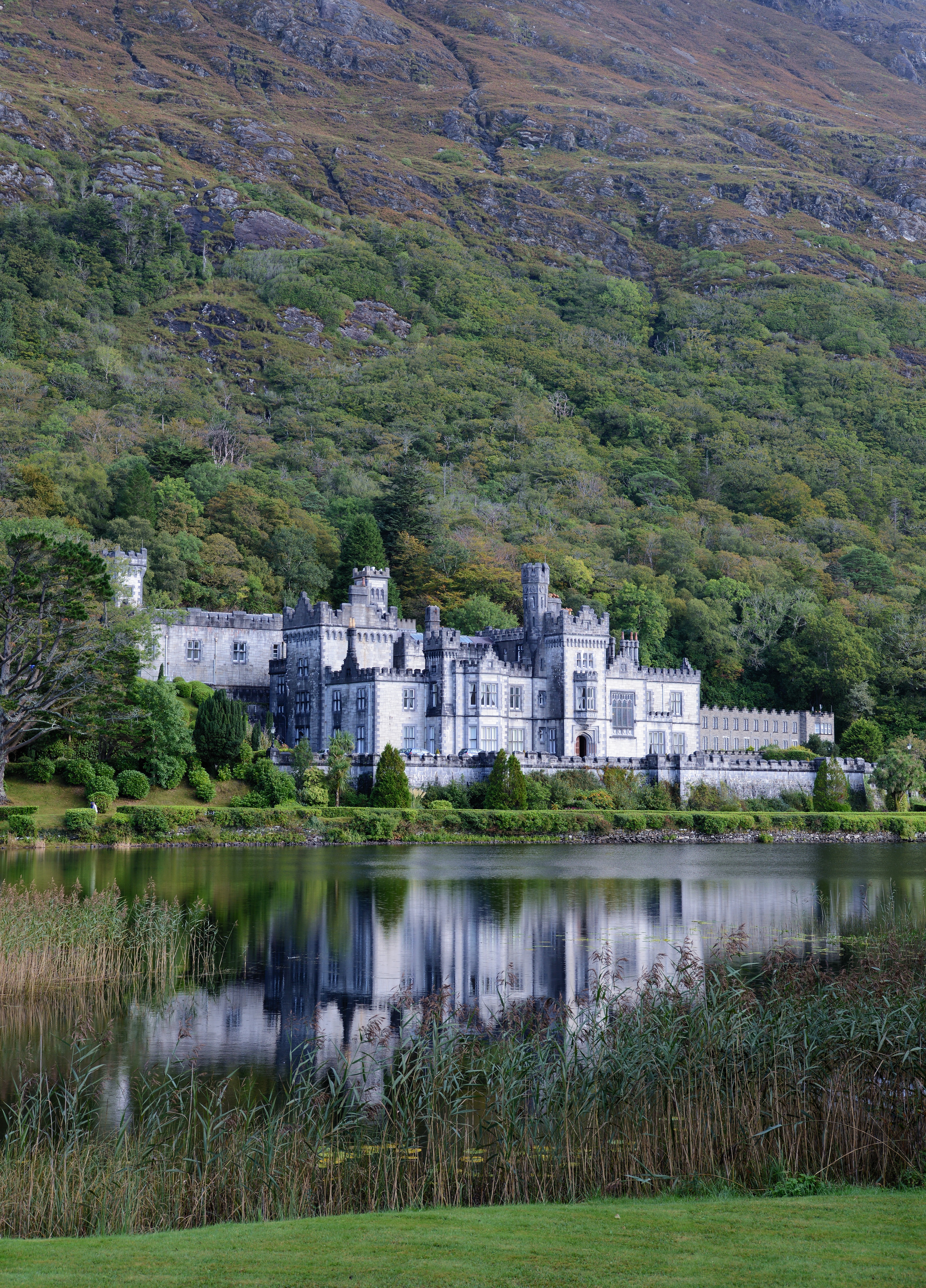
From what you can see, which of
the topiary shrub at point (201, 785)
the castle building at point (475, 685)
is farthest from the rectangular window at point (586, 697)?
the topiary shrub at point (201, 785)

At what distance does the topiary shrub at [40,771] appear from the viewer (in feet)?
213

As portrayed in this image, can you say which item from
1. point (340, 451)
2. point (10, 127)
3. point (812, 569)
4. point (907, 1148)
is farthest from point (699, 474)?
point (907, 1148)

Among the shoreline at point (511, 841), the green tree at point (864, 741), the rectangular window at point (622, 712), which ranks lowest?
the shoreline at point (511, 841)

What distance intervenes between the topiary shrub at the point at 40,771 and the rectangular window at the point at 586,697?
114 ft

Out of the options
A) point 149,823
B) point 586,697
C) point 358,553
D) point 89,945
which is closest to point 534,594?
point 586,697

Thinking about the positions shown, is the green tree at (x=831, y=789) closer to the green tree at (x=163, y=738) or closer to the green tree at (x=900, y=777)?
the green tree at (x=900, y=777)

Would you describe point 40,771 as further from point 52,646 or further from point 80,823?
point 52,646

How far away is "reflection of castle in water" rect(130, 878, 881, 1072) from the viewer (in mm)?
22266

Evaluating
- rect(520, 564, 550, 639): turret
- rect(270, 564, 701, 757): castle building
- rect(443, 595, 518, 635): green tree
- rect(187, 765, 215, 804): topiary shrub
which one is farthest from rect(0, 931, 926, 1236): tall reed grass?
rect(443, 595, 518, 635): green tree

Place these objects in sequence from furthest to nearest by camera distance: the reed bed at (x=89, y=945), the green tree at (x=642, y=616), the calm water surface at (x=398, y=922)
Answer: the green tree at (x=642, y=616) → the reed bed at (x=89, y=945) → the calm water surface at (x=398, y=922)

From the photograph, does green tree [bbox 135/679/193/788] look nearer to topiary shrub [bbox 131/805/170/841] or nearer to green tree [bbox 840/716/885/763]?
topiary shrub [bbox 131/805/170/841]

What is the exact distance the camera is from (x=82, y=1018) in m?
21.7

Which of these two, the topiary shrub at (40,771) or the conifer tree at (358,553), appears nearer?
the topiary shrub at (40,771)

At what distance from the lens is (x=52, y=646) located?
197 ft
